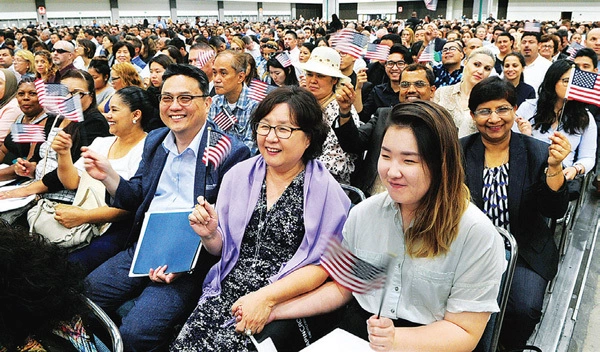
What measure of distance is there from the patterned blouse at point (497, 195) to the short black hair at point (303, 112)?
90 centimetres

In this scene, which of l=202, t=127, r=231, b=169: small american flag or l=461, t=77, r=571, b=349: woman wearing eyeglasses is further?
l=202, t=127, r=231, b=169: small american flag

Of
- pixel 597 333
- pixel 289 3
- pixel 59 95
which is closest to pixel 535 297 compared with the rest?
pixel 597 333

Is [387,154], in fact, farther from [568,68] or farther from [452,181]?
[568,68]

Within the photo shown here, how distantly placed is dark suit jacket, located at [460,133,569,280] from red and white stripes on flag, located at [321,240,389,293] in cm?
108

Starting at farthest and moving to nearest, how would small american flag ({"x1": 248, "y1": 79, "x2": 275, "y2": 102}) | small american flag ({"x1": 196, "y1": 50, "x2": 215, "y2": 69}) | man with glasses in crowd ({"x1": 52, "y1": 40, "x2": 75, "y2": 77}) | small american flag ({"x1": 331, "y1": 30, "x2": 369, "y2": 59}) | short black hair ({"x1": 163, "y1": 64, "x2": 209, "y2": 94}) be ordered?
man with glasses in crowd ({"x1": 52, "y1": 40, "x2": 75, "y2": 77}) < small american flag ({"x1": 196, "y1": 50, "x2": 215, "y2": 69}) < small american flag ({"x1": 331, "y1": 30, "x2": 369, "y2": 59}) < small american flag ({"x1": 248, "y1": 79, "x2": 275, "y2": 102}) < short black hair ({"x1": 163, "y1": 64, "x2": 209, "y2": 94})

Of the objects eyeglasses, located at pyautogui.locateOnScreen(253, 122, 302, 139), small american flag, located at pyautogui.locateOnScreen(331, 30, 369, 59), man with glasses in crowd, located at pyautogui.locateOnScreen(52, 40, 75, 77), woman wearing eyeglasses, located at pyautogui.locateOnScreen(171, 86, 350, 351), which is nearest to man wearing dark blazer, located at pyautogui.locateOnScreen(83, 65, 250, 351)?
woman wearing eyeglasses, located at pyautogui.locateOnScreen(171, 86, 350, 351)

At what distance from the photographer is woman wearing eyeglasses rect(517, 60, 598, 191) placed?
3.17 meters

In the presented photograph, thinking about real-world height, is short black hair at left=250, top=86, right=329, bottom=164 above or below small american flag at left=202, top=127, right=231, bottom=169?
above

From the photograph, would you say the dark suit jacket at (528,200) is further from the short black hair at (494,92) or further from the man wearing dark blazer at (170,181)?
the man wearing dark blazer at (170,181)

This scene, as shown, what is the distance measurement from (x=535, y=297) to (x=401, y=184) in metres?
1.19

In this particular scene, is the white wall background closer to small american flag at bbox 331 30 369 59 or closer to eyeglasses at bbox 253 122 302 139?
small american flag at bbox 331 30 369 59

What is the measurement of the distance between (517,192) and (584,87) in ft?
2.55

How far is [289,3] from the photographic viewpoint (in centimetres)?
4147

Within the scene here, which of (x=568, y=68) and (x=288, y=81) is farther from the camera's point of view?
(x=288, y=81)
